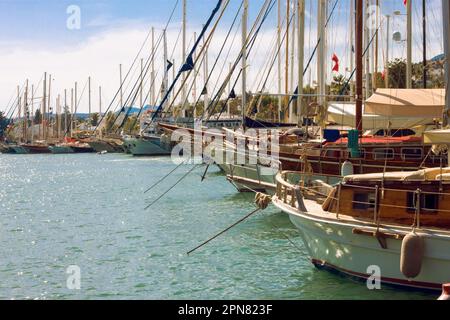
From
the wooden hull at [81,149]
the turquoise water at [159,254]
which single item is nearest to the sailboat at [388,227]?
the turquoise water at [159,254]

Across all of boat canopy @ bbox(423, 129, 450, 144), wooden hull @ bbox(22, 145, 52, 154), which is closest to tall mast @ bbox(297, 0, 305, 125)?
boat canopy @ bbox(423, 129, 450, 144)

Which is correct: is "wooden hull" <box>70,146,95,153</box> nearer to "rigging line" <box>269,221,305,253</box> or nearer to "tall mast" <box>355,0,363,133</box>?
"rigging line" <box>269,221,305,253</box>

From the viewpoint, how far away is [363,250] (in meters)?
13.7

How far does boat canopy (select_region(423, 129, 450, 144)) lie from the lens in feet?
50.8

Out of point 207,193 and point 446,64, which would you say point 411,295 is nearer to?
point 446,64

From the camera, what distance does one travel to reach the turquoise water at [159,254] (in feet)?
48.6

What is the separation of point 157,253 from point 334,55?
30.2 m

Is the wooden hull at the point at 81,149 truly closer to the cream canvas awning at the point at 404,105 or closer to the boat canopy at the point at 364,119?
the boat canopy at the point at 364,119

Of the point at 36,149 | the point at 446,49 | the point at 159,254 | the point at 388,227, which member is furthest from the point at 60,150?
the point at 388,227

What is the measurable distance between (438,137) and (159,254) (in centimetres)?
848

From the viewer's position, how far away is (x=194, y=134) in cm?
3412

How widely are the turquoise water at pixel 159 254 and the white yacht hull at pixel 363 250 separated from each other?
382mm

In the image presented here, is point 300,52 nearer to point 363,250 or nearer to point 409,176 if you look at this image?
point 409,176
